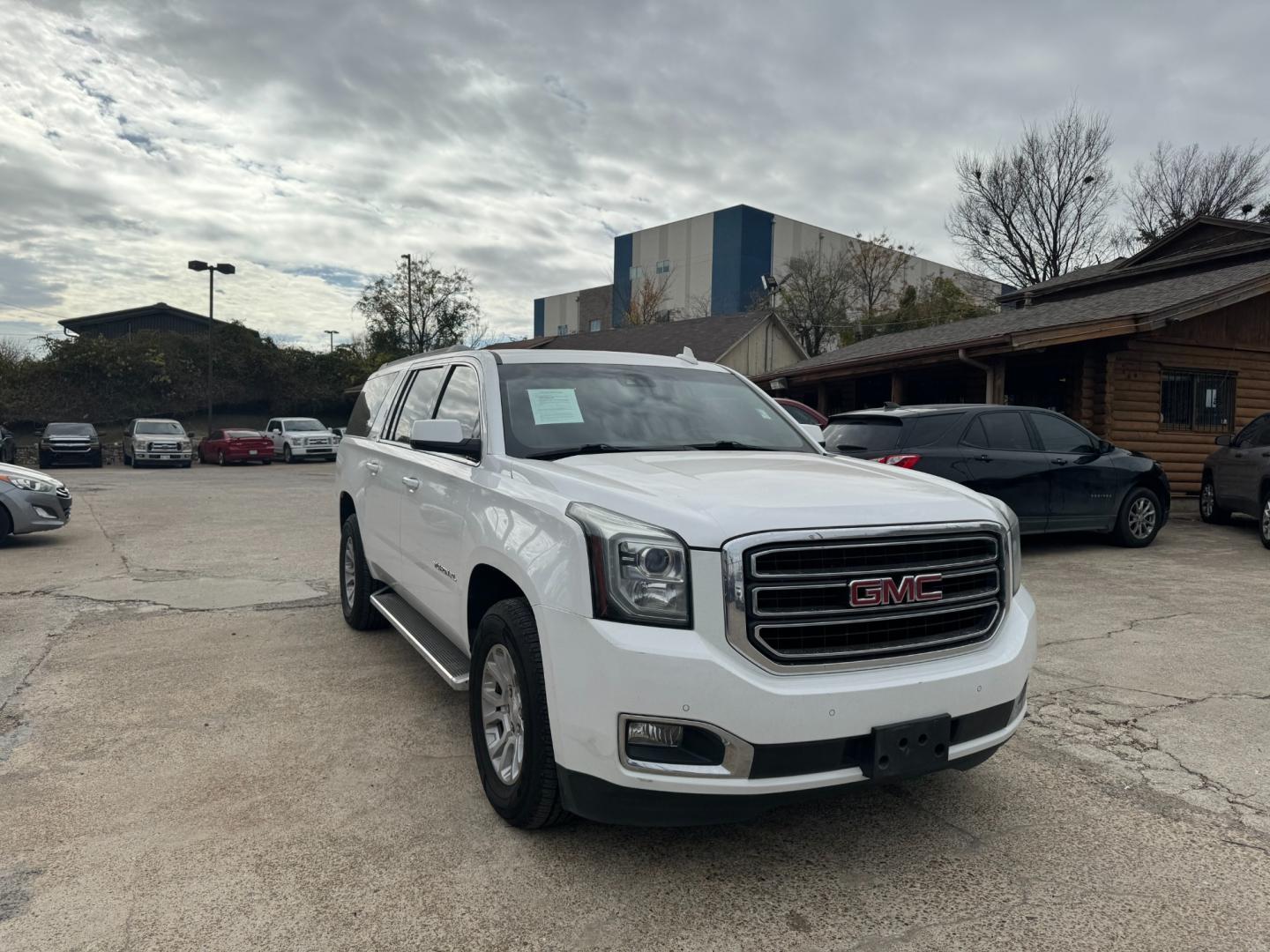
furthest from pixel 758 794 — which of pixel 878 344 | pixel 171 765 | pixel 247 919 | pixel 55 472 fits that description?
pixel 55 472

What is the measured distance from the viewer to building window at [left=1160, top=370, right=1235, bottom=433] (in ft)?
50.6

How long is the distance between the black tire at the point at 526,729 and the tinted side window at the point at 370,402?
9.71 feet

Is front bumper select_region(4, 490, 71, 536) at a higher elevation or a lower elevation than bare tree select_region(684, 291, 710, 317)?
lower

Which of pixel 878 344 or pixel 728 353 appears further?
pixel 728 353

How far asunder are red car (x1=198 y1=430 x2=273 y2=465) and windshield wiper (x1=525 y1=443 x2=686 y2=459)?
100.0 ft

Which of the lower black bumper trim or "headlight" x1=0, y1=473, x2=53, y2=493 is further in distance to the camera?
"headlight" x1=0, y1=473, x2=53, y2=493

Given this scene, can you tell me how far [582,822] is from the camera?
10.3 feet

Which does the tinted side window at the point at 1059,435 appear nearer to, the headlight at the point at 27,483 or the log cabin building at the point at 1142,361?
the log cabin building at the point at 1142,361

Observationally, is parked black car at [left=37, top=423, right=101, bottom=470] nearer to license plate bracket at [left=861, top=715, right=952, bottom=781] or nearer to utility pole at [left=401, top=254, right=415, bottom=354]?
utility pole at [left=401, top=254, right=415, bottom=354]

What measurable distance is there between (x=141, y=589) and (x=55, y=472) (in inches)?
911

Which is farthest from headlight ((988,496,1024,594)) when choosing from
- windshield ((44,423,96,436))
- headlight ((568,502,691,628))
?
windshield ((44,423,96,436))

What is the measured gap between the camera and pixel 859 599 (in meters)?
2.71

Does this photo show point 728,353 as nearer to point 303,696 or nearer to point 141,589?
point 141,589

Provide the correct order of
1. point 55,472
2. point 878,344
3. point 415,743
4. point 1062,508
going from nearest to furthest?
point 415,743 → point 1062,508 → point 878,344 → point 55,472
